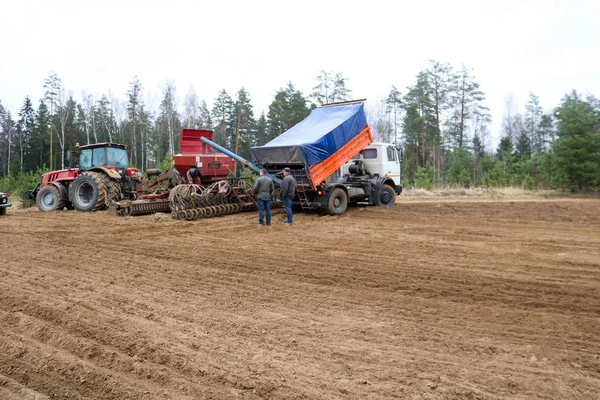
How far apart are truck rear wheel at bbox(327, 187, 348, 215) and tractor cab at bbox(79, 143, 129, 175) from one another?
25.1 feet

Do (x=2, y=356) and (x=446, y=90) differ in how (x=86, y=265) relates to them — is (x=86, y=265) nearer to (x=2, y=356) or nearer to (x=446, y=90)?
(x=2, y=356)

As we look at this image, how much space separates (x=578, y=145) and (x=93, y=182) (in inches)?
936

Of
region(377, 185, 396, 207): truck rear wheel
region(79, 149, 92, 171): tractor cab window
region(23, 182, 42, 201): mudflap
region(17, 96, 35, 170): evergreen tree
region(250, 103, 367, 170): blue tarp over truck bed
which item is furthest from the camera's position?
region(17, 96, 35, 170): evergreen tree

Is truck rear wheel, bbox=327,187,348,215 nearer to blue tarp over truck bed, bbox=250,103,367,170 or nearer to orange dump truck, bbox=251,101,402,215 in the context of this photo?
orange dump truck, bbox=251,101,402,215

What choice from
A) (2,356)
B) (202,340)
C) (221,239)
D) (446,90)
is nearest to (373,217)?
(221,239)

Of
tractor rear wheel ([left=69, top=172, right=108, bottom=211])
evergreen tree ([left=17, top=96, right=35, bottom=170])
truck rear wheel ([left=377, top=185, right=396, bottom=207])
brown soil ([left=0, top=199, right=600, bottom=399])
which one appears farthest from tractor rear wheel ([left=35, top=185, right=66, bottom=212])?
evergreen tree ([left=17, top=96, right=35, bottom=170])

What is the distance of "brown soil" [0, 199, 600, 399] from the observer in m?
3.11

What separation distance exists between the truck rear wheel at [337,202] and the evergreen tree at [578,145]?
52.0 ft

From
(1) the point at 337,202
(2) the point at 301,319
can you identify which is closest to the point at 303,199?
(1) the point at 337,202

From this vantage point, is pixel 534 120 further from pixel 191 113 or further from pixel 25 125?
pixel 25 125

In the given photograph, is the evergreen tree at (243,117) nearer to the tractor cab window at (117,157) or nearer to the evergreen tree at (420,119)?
the evergreen tree at (420,119)

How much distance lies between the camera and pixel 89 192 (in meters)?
15.0

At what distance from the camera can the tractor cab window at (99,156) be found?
14922 mm

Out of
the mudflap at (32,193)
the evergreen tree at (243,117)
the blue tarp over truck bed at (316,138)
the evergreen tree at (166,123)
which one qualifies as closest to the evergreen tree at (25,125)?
the evergreen tree at (166,123)
